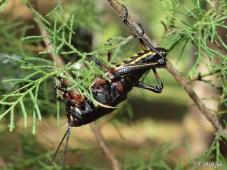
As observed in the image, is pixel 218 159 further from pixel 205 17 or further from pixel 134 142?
pixel 134 142

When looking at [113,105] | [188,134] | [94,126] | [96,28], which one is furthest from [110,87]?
[188,134]

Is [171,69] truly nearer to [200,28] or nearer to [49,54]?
[200,28]

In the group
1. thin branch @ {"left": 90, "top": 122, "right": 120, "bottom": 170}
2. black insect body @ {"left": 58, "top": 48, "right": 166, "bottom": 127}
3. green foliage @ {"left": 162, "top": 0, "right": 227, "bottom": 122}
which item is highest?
green foliage @ {"left": 162, "top": 0, "right": 227, "bottom": 122}

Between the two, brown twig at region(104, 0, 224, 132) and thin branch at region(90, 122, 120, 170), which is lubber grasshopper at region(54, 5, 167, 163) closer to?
brown twig at region(104, 0, 224, 132)

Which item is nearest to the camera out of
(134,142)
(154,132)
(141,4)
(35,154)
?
(35,154)

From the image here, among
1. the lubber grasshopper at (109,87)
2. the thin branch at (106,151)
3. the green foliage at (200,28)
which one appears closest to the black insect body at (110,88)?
the lubber grasshopper at (109,87)

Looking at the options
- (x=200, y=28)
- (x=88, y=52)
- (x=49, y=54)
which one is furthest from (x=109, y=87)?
(x=49, y=54)

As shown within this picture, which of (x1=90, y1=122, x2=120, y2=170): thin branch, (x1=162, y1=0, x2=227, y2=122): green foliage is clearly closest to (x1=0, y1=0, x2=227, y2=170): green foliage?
(x1=162, y1=0, x2=227, y2=122): green foliage

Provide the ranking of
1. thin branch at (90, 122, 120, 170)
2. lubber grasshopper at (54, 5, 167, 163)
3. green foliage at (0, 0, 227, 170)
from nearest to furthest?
green foliage at (0, 0, 227, 170) → lubber grasshopper at (54, 5, 167, 163) → thin branch at (90, 122, 120, 170)
